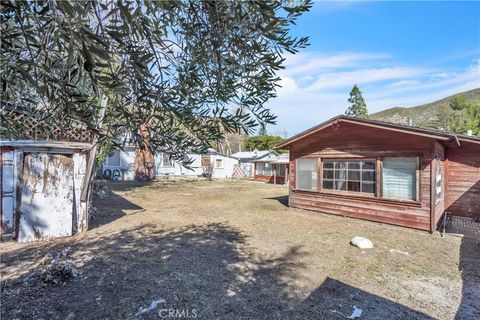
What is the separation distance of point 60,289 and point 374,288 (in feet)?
14.3

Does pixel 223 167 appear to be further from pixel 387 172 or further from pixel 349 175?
pixel 387 172

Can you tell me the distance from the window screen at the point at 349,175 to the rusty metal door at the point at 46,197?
744 centimetres

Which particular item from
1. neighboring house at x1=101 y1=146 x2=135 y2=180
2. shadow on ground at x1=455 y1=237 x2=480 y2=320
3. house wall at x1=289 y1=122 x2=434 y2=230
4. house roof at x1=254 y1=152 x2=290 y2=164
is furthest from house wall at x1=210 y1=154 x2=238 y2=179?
shadow on ground at x1=455 y1=237 x2=480 y2=320

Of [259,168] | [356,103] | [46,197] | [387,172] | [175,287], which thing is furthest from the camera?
[356,103]

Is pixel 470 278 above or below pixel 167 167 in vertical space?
below

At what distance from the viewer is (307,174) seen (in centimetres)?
999

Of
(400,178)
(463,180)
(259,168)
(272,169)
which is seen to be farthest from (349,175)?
(259,168)

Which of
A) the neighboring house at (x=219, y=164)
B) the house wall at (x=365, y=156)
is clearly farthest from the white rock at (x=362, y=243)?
the neighboring house at (x=219, y=164)

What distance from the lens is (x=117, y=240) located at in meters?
5.90

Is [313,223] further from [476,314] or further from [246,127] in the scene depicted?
[246,127]

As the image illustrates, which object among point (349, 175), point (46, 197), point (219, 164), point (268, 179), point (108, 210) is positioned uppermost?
point (219, 164)

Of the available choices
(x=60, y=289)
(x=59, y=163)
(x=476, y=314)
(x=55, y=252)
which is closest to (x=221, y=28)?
(x=60, y=289)

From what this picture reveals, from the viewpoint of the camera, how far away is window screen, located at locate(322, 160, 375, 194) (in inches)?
329

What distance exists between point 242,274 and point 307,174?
6226 mm
